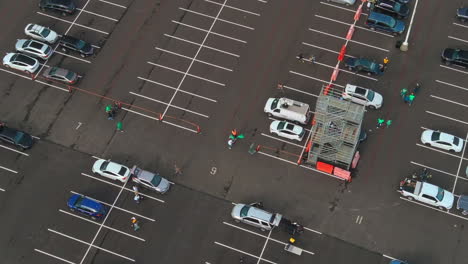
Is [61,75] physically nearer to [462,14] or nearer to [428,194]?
[428,194]

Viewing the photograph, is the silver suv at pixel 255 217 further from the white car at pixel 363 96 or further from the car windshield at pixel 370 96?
the car windshield at pixel 370 96

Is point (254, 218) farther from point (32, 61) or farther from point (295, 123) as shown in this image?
point (32, 61)

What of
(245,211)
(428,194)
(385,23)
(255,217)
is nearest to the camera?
(255,217)

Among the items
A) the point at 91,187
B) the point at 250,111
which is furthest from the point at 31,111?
the point at 250,111

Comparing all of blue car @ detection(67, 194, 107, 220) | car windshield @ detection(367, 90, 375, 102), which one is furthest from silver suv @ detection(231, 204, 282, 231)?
car windshield @ detection(367, 90, 375, 102)

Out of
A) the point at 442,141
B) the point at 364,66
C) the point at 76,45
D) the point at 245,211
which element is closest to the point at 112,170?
the point at 245,211

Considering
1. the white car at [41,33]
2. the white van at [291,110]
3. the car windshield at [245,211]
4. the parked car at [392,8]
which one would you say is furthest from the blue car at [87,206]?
the parked car at [392,8]
